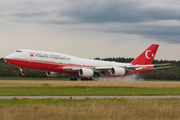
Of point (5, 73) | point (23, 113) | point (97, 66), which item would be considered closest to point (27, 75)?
point (5, 73)

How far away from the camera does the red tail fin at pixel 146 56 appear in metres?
73.9

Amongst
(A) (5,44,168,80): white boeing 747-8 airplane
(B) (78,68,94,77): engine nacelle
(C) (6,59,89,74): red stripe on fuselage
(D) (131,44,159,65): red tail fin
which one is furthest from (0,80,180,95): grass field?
(D) (131,44,159,65): red tail fin

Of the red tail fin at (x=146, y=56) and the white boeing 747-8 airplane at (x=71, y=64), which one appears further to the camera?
the red tail fin at (x=146, y=56)

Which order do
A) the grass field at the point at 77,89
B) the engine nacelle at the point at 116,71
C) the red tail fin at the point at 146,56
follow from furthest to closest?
the red tail fin at the point at 146,56 < the engine nacelle at the point at 116,71 < the grass field at the point at 77,89

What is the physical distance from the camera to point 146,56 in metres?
74.6

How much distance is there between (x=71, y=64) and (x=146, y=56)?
73.8 ft

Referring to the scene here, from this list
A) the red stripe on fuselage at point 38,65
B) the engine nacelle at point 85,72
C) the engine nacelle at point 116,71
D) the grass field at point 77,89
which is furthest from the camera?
the engine nacelle at point 116,71

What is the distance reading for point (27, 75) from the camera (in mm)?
93750

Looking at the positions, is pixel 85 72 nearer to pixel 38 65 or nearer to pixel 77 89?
pixel 38 65

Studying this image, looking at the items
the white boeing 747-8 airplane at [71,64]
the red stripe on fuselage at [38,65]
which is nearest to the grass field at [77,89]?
the red stripe on fuselage at [38,65]

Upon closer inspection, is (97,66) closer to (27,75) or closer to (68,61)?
(68,61)

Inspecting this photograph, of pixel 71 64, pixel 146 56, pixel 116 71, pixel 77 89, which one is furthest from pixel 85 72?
pixel 77 89

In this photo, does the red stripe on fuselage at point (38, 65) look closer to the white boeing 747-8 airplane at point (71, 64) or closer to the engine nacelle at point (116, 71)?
the white boeing 747-8 airplane at point (71, 64)

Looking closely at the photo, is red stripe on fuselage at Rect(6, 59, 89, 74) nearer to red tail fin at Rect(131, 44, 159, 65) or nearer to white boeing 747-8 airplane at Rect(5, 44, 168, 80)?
white boeing 747-8 airplane at Rect(5, 44, 168, 80)
